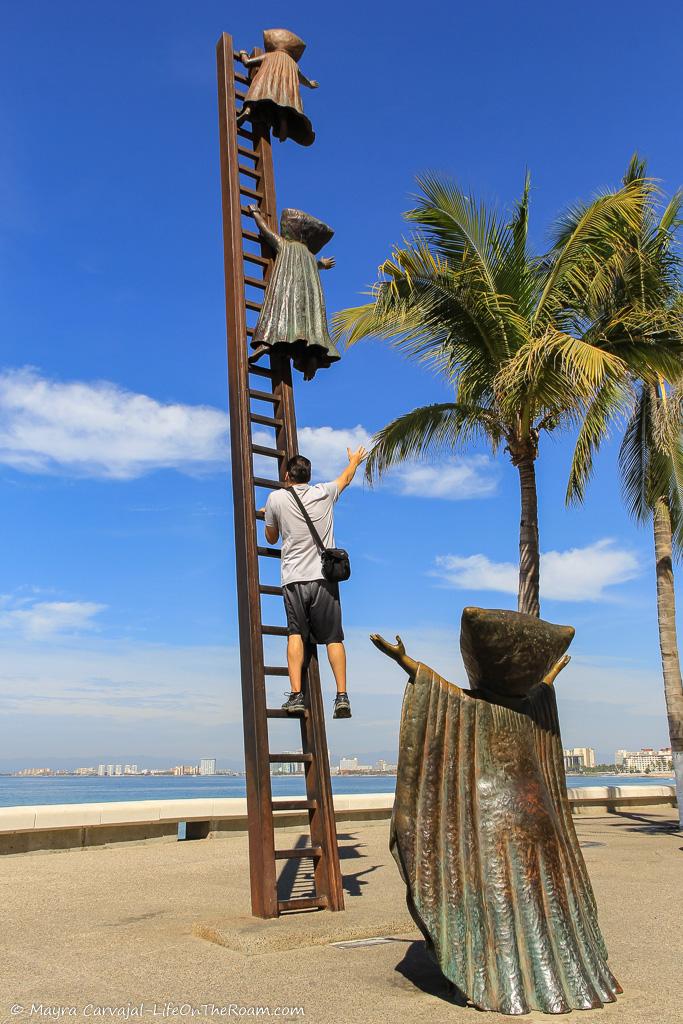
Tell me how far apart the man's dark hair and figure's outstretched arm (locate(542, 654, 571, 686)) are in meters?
2.45

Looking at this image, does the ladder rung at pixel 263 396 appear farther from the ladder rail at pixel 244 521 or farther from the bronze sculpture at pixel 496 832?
the bronze sculpture at pixel 496 832

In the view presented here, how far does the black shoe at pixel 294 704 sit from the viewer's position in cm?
598

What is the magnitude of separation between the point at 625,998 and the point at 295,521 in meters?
3.43

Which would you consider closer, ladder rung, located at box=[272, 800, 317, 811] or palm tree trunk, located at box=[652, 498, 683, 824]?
ladder rung, located at box=[272, 800, 317, 811]

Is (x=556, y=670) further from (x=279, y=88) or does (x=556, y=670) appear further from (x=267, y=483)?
(x=279, y=88)

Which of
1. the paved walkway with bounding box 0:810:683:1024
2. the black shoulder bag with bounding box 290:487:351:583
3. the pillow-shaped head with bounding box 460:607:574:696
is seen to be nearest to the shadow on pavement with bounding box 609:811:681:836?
the paved walkway with bounding box 0:810:683:1024

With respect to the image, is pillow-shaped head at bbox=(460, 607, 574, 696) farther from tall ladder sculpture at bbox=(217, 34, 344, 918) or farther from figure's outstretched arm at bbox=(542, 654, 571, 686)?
tall ladder sculpture at bbox=(217, 34, 344, 918)

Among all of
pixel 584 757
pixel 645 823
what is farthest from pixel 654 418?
pixel 584 757

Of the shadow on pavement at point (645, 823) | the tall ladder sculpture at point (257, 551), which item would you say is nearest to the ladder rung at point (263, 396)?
the tall ladder sculpture at point (257, 551)

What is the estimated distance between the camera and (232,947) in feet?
16.4

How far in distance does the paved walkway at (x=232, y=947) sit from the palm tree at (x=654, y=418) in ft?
18.1

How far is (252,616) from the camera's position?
614 cm

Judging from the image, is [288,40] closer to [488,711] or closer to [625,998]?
[488,711]

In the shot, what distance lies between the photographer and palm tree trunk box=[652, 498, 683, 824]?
13.3 meters
